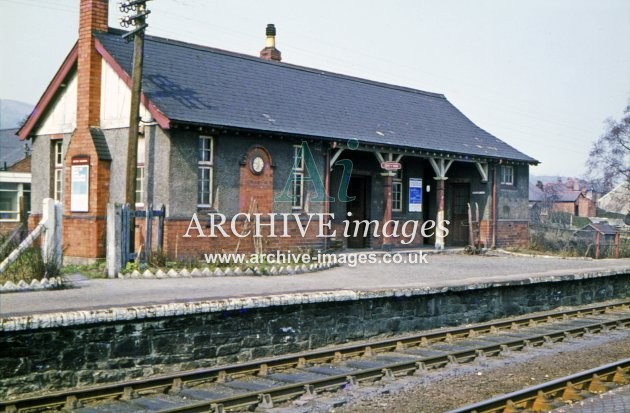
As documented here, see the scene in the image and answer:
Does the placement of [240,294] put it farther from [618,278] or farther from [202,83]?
[618,278]

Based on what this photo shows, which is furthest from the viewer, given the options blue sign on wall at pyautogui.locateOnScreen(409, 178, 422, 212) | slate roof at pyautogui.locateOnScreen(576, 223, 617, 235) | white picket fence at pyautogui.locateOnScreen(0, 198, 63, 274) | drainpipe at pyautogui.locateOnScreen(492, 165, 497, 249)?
drainpipe at pyautogui.locateOnScreen(492, 165, 497, 249)

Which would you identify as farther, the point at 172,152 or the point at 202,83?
the point at 202,83

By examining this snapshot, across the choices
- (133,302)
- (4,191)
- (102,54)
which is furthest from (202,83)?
(4,191)

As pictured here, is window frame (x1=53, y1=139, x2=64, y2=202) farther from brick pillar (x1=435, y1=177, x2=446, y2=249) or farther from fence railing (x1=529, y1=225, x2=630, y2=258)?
fence railing (x1=529, y1=225, x2=630, y2=258)

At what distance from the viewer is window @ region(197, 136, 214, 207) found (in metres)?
17.5

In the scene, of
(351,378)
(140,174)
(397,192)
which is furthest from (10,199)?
(351,378)

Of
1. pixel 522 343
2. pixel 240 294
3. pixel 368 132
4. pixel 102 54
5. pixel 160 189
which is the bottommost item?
pixel 522 343

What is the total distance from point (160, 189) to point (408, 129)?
1015cm

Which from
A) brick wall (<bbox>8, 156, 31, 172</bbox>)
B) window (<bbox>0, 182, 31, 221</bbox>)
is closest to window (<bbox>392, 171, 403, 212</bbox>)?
window (<bbox>0, 182, 31, 221</bbox>)

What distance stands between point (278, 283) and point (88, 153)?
24.2 feet

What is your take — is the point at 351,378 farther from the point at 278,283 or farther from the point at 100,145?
the point at 100,145

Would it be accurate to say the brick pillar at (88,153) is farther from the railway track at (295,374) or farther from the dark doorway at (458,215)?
the dark doorway at (458,215)

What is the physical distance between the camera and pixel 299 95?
22375mm

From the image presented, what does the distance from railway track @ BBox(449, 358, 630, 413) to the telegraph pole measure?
9.66 m
